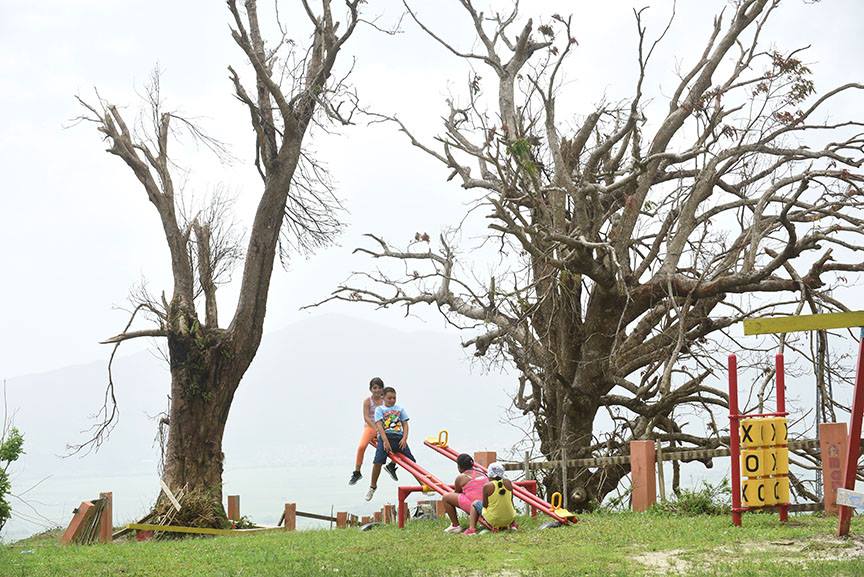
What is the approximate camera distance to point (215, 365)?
17688 mm

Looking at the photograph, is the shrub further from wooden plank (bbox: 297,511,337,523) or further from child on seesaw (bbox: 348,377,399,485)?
wooden plank (bbox: 297,511,337,523)

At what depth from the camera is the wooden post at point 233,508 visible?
18141mm

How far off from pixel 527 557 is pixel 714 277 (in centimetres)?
882

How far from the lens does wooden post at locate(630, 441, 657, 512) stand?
1215 centimetres

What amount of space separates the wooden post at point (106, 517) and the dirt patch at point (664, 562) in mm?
8233

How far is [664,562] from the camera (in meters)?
8.18

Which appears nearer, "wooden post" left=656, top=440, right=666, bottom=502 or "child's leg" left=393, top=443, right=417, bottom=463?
"wooden post" left=656, top=440, right=666, bottom=502

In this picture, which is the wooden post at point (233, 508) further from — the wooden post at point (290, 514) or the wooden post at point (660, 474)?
the wooden post at point (660, 474)

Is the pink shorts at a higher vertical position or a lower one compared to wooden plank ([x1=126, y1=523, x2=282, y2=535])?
higher

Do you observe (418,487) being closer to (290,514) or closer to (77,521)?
(77,521)

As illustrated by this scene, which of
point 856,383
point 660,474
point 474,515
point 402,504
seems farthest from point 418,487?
point 856,383

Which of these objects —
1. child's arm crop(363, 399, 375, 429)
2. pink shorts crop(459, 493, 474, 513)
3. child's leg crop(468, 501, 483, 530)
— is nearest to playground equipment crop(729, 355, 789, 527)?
child's leg crop(468, 501, 483, 530)

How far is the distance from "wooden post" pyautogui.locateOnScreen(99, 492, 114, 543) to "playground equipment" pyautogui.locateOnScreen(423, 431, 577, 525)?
4496 millimetres

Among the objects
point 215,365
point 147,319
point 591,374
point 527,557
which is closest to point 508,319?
point 591,374
